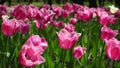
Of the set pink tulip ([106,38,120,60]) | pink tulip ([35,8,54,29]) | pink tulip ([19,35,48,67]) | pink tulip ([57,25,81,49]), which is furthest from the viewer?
pink tulip ([35,8,54,29])

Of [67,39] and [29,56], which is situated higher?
[29,56]

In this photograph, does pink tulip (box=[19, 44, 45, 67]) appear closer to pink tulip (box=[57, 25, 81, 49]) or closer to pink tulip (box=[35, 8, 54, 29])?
pink tulip (box=[57, 25, 81, 49])

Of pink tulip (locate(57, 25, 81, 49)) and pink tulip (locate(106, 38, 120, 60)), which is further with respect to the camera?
pink tulip (locate(57, 25, 81, 49))

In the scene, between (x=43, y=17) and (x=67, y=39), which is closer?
(x=67, y=39)

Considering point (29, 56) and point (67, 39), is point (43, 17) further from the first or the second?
point (29, 56)

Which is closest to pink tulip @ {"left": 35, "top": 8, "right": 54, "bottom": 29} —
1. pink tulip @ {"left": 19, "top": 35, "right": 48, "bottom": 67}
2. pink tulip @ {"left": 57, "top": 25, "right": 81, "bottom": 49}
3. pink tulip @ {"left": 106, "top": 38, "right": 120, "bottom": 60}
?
pink tulip @ {"left": 57, "top": 25, "right": 81, "bottom": 49}

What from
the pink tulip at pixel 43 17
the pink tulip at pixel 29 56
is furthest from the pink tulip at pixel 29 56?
the pink tulip at pixel 43 17

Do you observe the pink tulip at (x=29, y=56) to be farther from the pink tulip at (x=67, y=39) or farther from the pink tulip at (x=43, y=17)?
the pink tulip at (x=43, y=17)

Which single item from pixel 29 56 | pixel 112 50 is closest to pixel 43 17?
pixel 112 50

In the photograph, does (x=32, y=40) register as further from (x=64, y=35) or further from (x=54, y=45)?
(x=54, y=45)

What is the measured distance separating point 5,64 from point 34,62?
0.98m

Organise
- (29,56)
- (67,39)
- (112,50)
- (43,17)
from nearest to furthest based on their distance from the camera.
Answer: (29,56)
(112,50)
(67,39)
(43,17)

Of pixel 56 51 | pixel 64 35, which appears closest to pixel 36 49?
pixel 64 35

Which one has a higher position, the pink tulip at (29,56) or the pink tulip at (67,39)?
the pink tulip at (29,56)
